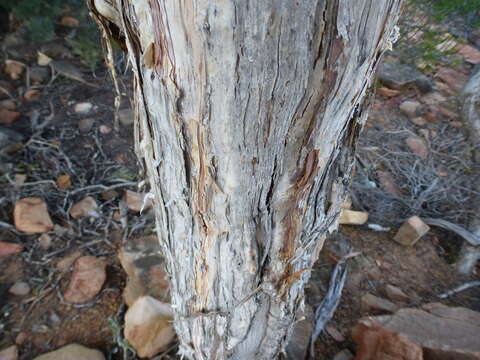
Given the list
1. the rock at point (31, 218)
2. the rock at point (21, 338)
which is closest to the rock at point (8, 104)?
the rock at point (31, 218)

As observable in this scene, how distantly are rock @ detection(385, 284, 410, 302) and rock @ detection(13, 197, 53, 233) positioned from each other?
1.67m

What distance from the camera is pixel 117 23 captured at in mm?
393

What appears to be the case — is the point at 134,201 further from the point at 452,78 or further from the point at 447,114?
the point at 452,78

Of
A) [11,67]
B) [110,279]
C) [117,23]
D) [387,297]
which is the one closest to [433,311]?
[387,297]

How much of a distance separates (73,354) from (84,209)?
723mm

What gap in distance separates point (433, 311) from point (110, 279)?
1.41m

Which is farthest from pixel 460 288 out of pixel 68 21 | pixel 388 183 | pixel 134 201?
pixel 68 21

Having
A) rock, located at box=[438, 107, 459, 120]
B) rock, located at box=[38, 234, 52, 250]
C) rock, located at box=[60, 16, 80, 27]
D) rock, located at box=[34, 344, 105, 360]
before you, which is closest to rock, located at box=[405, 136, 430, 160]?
rock, located at box=[438, 107, 459, 120]

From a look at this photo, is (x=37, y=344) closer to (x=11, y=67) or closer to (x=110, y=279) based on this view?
(x=110, y=279)

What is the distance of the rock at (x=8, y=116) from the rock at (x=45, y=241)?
0.97m

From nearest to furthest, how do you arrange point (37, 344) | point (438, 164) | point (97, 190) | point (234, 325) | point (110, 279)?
point (234, 325) < point (37, 344) < point (110, 279) < point (97, 190) < point (438, 164)

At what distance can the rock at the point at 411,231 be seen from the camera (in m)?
1.61

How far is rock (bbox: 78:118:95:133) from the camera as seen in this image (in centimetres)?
204

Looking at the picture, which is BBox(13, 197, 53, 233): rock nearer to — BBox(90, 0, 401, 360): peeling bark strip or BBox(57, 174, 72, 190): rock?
BBox(57, 174, 72, 190): rock
